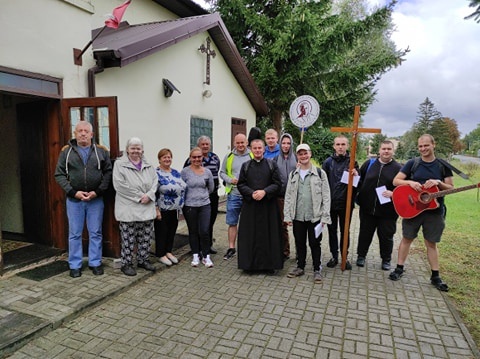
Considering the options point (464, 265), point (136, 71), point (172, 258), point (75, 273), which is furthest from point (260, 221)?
point (136, 71)

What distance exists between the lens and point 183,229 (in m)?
7.08

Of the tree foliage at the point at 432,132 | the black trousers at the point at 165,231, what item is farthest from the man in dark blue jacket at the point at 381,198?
the tree foliage at the point at 432,132

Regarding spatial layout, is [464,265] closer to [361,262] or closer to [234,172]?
[361,262]

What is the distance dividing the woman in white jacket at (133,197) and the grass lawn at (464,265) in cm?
391

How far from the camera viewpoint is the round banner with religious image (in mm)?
6207

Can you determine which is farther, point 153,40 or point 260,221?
point 153,40

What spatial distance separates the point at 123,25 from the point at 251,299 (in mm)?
6405

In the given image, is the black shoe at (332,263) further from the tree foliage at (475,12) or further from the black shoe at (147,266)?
the tree foliage at (475,12)

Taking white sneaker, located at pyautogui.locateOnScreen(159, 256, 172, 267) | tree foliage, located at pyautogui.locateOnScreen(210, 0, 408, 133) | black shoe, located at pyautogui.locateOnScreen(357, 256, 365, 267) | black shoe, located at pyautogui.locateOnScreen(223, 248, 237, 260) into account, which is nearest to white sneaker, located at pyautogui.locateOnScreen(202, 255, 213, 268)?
black shoe, located at pyautogui.locateOnScreen(223, 248, 237, 260)

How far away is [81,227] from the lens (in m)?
4.40

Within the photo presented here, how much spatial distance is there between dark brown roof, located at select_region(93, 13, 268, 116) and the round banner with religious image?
106 inches

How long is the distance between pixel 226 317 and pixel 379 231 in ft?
9.05

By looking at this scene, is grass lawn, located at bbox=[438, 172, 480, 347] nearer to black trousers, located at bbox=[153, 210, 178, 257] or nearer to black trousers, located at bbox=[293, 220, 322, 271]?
black trousers, located at bbox=[293, 220, 322, 271]

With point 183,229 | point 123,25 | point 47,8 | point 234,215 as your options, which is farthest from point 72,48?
point 183,229
